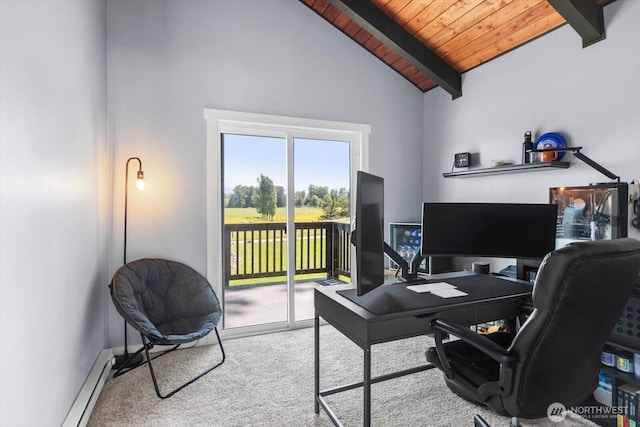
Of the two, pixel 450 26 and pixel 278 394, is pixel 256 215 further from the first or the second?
pixel 450 26

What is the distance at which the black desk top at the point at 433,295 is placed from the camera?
1670 mm

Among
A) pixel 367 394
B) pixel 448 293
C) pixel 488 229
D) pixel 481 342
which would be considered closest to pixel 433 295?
pixel 448 293

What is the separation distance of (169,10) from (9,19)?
2.06m

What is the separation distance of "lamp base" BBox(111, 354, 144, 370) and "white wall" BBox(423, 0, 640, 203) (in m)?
3.34

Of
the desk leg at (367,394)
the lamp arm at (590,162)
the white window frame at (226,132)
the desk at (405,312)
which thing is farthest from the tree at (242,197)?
the lamp arm at (590,162)

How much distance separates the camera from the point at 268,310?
11.7 ft

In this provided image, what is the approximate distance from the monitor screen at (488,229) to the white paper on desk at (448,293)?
0.42 m

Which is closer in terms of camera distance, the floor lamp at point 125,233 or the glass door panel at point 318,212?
the floor lamp at point 125,233

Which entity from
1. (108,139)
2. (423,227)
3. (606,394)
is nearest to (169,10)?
(108,139)

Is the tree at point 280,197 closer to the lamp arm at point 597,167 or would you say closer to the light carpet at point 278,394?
the light carpet at point 278,394

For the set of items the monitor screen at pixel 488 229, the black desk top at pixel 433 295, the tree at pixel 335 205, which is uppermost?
the tree at pixel 335 205

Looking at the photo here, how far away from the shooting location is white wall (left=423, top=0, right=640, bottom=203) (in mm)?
2244

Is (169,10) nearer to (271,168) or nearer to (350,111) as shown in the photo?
(271,168)

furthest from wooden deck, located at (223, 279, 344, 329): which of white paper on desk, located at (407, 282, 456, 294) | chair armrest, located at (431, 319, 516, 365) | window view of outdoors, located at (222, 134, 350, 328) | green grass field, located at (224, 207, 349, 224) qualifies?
chair armrest, located at (431, 319, 516, 365)
